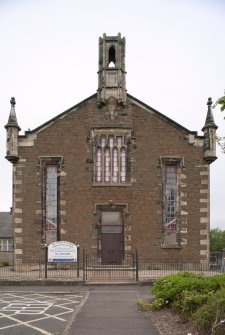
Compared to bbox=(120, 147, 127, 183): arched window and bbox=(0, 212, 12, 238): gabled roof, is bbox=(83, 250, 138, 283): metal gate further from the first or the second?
bbox=(0, 212, 12, 238): gabled roof

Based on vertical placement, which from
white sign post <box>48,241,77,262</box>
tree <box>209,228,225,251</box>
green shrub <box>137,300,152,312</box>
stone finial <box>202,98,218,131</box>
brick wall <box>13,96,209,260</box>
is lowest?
tree <box>209,228,225,251</box>

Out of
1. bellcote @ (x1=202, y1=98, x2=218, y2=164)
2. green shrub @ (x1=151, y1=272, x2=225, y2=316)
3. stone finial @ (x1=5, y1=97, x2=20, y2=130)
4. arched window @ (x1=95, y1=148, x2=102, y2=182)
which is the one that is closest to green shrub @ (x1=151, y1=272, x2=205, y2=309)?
green shrub @ (x1=151, y1=272, x2=225, y2=316)

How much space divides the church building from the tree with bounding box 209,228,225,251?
1805 inches

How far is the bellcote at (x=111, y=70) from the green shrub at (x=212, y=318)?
1920 cm

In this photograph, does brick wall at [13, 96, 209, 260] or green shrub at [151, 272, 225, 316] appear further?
brick wall at [13, 96, 209, 260]

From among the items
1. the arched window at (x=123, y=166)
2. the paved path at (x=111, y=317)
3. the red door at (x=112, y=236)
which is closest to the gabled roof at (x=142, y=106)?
the arched window at (x=123, y=166)

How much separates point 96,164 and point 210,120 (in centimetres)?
733

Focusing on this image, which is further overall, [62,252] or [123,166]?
[123,166]

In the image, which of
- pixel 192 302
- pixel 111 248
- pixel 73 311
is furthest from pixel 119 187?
pixel 192 302

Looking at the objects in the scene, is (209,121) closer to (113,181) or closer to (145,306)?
(113,181)

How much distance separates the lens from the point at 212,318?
966cm

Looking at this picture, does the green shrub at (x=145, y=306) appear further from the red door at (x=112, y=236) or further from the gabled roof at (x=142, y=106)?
the gabled roof at (x=142, y=106)

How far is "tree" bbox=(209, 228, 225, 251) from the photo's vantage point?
73.0m

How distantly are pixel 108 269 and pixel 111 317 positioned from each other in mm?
12752
